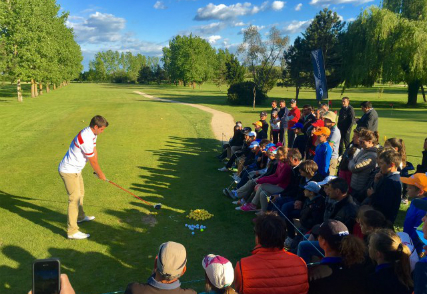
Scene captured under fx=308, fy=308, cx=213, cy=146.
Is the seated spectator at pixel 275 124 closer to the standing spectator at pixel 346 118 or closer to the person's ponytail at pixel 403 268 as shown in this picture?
the standing spectator at pixel 346 118

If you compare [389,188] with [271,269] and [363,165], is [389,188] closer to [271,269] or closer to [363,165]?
[363,165]

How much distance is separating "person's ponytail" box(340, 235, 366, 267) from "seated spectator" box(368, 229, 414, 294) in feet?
0.46

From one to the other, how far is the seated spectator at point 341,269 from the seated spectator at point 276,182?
12.3 feet

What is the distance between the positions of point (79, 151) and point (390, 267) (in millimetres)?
5965

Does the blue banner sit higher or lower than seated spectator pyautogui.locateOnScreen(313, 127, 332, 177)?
higher

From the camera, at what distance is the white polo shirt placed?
6.49 m

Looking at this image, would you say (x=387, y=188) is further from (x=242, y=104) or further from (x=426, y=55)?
(x=242, y=104)

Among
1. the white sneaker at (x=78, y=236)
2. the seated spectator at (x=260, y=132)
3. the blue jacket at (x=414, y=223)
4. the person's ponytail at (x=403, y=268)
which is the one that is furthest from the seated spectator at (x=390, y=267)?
the seated spectator at (x=260, y=132)

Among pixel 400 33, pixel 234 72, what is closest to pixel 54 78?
pixel 234 72

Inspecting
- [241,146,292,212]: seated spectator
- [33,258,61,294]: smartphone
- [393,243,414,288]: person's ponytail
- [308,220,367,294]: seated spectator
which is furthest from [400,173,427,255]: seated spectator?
[33,258,61,294]: smartphone

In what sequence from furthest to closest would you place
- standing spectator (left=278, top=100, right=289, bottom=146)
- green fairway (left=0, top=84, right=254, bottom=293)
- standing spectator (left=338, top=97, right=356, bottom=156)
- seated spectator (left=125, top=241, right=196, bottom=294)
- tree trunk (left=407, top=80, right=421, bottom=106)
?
tree trunk (left=407, top=80, right=421, bottom=106) → standing spectator (left=278, top=100, right=289, bottom=146) → standing spectator (left=338, top=97, right=356, bottom=156) → green fairway (left=0, top=84, right=254, bottom=293) → seated spectator (left=125, top=241, right=196, bottom=294)

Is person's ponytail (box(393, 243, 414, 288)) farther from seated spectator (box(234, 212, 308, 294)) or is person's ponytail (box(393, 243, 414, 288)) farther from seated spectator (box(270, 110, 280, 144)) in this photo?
seated spectator (box(270, 110, 280, 144))

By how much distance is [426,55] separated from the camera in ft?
101

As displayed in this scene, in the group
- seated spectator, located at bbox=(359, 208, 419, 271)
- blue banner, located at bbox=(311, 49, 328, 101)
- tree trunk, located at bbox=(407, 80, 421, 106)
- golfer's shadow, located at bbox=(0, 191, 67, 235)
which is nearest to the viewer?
seated spectator, located at bbox=(359, 208, 419, 271)
